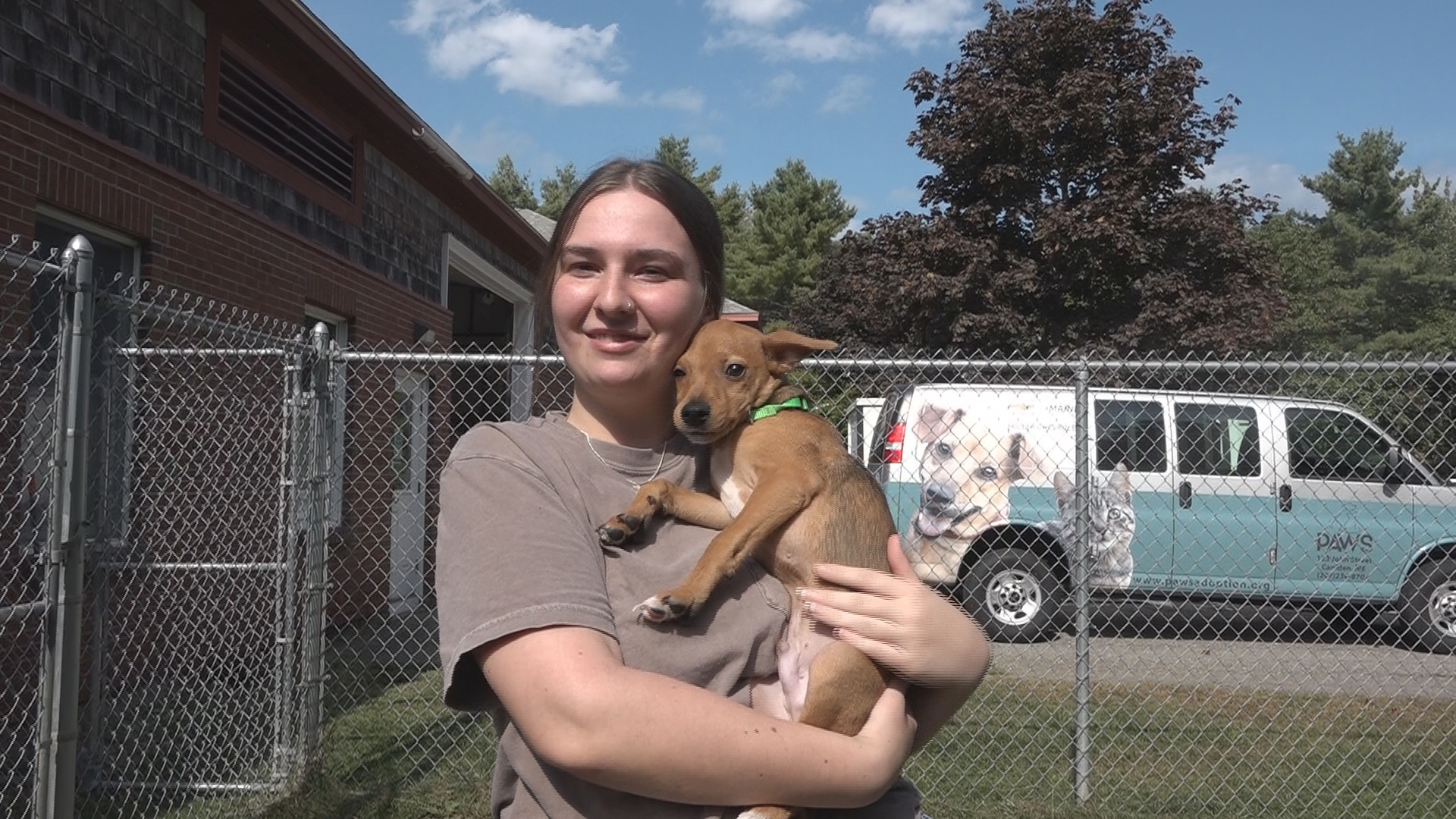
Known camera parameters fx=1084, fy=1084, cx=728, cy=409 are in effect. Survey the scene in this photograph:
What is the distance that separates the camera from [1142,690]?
7.81 meters

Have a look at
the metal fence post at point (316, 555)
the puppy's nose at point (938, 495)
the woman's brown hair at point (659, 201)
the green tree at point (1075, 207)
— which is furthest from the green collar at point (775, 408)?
the green tree at point (1075, 207)

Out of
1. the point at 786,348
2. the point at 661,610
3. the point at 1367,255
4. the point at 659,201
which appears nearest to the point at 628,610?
the point at 661,610

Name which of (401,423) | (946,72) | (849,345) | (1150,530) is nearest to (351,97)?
(401,423)

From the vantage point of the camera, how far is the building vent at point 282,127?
25.3ft

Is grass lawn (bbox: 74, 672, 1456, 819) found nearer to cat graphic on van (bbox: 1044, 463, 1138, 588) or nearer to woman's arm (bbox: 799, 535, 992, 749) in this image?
cat graphic on van (bbox: 1044, 463, 1138, 588)

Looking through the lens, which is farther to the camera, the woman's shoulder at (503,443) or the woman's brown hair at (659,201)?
the woman's brown hair at (659,201)

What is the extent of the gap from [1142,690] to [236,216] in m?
7.28

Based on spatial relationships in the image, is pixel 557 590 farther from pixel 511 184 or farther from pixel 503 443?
pixel 511 184

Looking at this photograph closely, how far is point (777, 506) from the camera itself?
2.23 meters

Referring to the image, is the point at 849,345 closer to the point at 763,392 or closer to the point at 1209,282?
the point at 1209,282

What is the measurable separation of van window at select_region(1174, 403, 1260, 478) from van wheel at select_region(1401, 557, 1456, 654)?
168 centimetres

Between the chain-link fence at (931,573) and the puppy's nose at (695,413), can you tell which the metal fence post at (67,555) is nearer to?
the chain-link fence at (931,573)

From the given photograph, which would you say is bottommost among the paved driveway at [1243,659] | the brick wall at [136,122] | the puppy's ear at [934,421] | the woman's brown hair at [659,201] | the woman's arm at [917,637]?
the paved driveway at [1243,659]

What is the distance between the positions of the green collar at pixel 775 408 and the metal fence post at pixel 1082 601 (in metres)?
3.16
